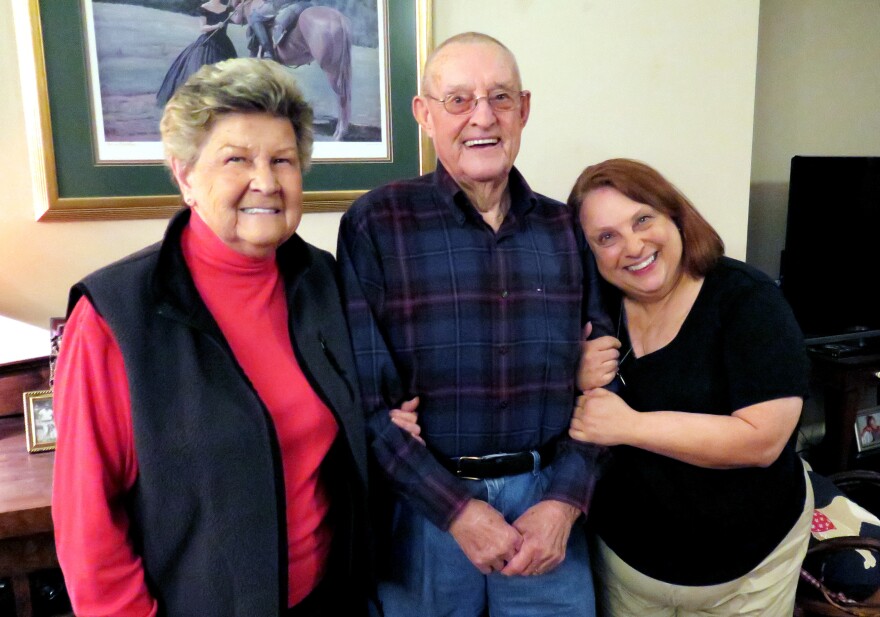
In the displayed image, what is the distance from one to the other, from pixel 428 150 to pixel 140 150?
0.82 m

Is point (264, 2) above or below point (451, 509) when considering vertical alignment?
above

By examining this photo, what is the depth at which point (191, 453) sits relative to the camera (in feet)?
3.08

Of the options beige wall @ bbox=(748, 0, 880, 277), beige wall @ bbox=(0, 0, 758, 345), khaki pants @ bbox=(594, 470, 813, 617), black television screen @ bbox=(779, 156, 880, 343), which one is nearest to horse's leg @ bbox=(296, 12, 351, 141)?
beige wall @ bbox=(0, 0, 758, 345)

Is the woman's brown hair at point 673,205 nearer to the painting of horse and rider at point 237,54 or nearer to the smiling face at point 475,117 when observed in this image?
the smiling face at point 475,117

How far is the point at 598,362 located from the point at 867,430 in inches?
78.4

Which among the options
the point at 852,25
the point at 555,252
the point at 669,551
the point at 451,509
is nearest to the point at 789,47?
the point at 852,25

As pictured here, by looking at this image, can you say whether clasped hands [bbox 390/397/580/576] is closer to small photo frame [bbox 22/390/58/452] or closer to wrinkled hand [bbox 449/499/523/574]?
wrinkled hand [bbox 449/499/523/574]

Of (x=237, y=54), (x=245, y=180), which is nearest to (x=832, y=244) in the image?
(x=237, y=54)

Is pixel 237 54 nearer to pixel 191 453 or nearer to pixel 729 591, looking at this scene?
pixel 191 453

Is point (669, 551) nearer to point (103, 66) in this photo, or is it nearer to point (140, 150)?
point (140, 150)

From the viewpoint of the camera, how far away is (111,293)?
918mm

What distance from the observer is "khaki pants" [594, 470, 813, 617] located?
4.43ft

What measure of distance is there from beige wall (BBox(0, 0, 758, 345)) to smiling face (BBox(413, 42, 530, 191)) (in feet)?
2.35

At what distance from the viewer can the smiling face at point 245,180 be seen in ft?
3.25
